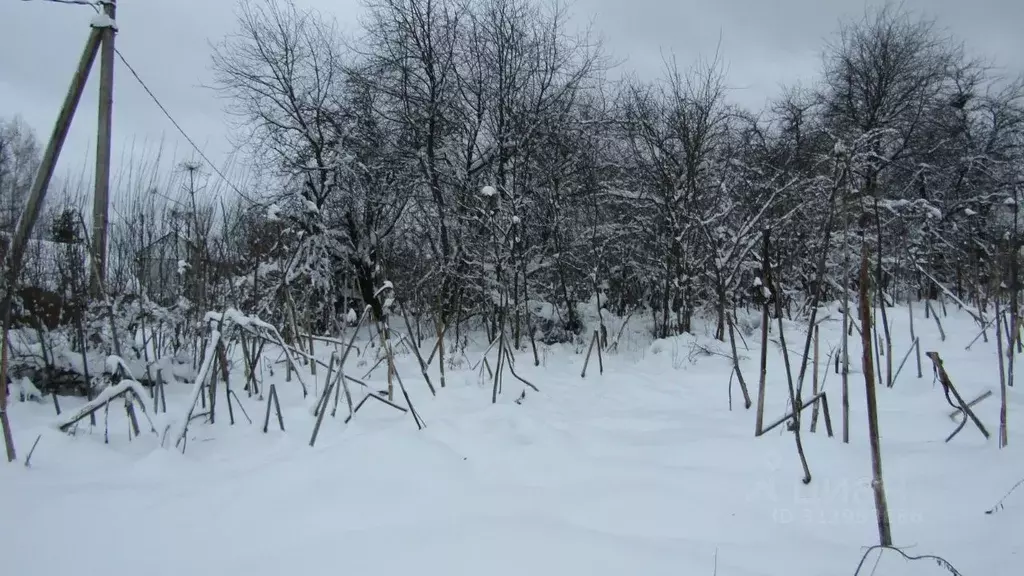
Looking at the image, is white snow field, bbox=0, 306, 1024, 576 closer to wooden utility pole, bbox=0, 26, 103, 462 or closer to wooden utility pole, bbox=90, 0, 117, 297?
wooden utility pole, bbox=0, 26, 103, 462

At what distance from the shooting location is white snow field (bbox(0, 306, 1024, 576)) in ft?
5.91

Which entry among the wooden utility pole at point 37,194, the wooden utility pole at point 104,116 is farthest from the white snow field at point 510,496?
the wooden utility pole at point 104,116

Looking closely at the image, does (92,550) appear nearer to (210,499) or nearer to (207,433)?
(210,499)

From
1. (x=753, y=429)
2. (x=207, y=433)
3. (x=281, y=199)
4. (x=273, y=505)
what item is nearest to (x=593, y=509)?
(x=273, y=505)

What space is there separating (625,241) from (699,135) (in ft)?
7.60

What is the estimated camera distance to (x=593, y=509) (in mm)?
2236

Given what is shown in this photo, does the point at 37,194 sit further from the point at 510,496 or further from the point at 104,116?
the point at 510,496

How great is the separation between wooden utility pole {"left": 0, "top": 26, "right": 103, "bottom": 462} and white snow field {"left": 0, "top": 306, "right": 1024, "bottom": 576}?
37cm

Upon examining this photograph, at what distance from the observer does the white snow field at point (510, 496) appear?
5.91 feet

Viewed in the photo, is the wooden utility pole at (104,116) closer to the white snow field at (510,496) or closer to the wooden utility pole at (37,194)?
the wooden utility pole at (37,194)

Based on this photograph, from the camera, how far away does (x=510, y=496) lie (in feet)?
7.86

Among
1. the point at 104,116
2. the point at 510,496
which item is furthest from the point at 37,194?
the point at 510,496

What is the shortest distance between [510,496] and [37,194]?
364cm

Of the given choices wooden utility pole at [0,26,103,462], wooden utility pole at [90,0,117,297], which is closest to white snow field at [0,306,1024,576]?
wooden utility pole at [0,26,103,462]
